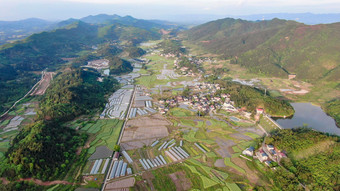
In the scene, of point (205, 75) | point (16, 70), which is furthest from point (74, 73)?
point (205, 75)

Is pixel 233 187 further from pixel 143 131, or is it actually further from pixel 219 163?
pixel 143 131

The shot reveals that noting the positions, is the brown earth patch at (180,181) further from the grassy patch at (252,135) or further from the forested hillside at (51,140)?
the grassy patch at (252,135)

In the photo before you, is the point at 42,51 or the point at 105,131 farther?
the point at 42,51

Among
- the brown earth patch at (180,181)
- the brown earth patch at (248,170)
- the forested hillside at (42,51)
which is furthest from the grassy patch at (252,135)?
the forested hillside at (42,51)

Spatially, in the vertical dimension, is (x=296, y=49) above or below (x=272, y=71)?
above

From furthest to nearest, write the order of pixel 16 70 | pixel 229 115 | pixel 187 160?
pixel 16 70, pixel 229 115, pixel 187 160

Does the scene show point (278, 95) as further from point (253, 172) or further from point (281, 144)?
point (253, 172)

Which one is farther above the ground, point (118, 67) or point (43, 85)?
point (118, 67)

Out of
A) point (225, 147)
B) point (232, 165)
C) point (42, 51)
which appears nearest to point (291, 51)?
point (225, 147)
